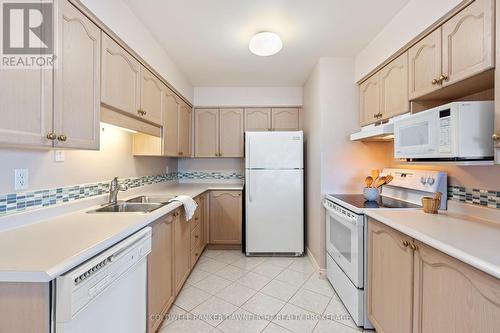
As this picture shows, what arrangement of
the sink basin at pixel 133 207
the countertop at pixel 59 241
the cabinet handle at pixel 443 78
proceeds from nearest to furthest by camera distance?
1. the countertop at pixel 59 241
2. the cabinet handle at pixel 443 78
3. the sink basin at pixel 133 207

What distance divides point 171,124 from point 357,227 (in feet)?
7.09

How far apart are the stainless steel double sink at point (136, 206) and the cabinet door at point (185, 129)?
899 mm

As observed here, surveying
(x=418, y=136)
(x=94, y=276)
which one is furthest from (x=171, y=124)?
→ (x=418, y=136)

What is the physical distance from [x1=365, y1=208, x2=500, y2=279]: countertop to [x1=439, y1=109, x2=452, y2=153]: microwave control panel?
419 millimetres

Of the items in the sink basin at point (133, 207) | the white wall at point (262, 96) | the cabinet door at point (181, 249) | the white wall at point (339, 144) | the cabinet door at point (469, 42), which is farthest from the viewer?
the white wall at point (262, 96)

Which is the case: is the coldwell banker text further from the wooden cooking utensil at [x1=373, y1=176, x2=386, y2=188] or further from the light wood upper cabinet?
the wooden cooking utensil at [x1=373, y1=176, x2=386, y2=188]

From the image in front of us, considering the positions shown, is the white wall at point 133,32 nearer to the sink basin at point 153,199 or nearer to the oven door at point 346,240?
the sink basin at point 153,199

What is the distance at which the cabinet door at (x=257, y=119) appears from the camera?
3568 mm

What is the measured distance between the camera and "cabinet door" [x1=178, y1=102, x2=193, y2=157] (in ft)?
10.0

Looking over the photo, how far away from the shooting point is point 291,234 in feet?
9.89

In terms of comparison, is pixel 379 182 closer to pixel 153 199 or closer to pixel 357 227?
pixel 357 227

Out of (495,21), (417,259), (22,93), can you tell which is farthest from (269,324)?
(495,21)

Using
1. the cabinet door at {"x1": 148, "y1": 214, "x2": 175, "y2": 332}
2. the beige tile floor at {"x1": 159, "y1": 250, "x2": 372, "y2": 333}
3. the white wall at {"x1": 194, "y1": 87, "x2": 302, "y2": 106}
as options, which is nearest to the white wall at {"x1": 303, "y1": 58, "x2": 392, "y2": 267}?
the beige tile floor at {"x1": 159, "y1": 250, "x2": 372, "y2": 333}

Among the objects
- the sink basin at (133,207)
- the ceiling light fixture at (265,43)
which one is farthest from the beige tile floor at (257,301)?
the ceiling light fixture at (265,43)
